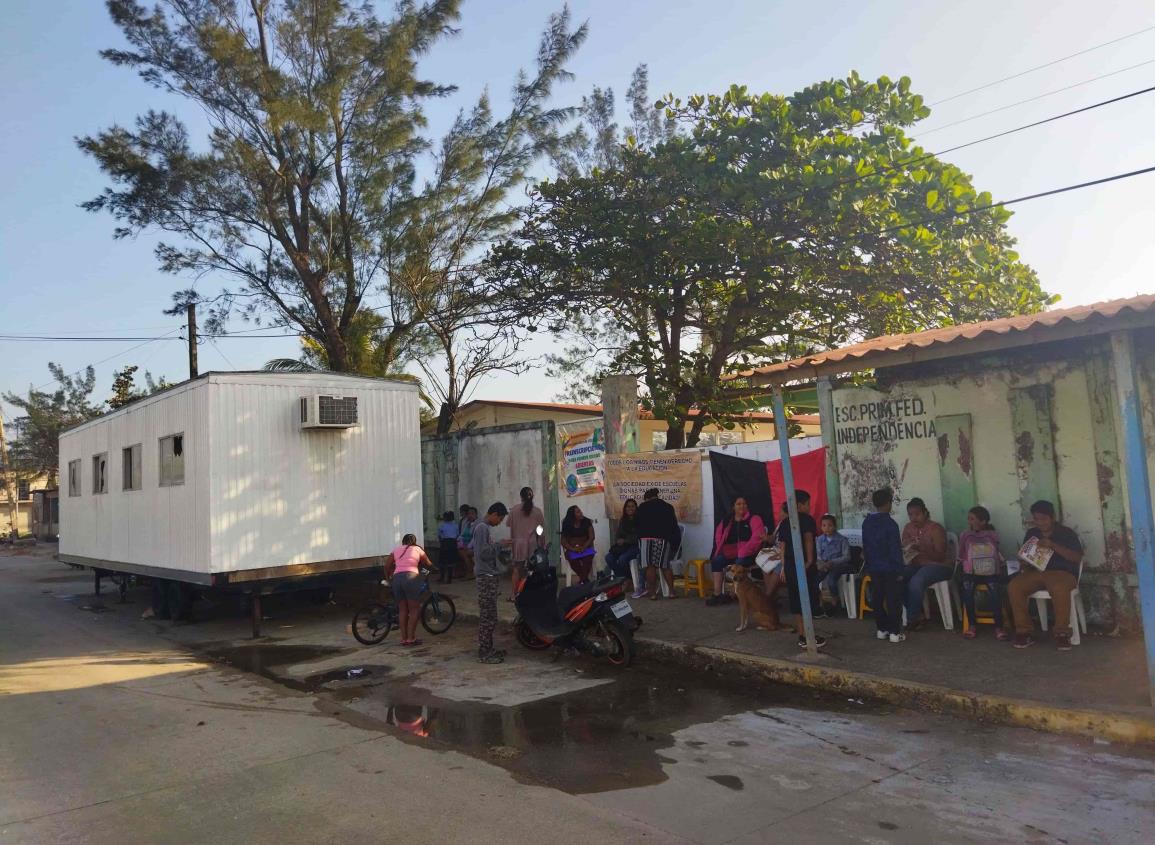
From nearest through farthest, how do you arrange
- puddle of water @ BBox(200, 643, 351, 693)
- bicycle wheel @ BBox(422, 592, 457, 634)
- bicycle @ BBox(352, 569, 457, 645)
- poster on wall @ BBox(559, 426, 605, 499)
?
1. puddle of water @ BBox(200, 643, 351, 693)
2. bicycle @ BBox(352, 569, 457, 645)
3. bicycle wheel @ BBox(422, 592, 457, 634)
4. poster on wall @ BBox(559, 426, 605, 499)

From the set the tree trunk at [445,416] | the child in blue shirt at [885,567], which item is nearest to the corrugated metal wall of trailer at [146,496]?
the tree trunk at [445,416]

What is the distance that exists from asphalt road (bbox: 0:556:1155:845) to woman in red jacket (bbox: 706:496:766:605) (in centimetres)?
230

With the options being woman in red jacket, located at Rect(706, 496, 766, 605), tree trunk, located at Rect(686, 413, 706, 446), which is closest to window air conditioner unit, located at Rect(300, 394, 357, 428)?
woman in red jacket, located at Rect(706, 496, 766, 605)

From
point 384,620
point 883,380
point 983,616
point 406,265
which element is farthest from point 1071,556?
point 406,265

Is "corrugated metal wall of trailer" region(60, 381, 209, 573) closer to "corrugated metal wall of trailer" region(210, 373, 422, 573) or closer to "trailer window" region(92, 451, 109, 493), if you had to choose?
"trailer window" region(92, 451, 109, 493)

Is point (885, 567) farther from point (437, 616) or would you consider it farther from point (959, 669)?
point (437, 616)

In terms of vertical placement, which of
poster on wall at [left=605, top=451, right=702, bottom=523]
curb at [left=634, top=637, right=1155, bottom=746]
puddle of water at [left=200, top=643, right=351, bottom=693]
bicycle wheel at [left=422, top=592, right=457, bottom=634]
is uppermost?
poster on wall at [left=605, top=451, right=702, bottom=523]

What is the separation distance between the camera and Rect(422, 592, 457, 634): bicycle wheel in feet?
37.0

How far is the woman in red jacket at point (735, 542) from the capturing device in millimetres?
10492

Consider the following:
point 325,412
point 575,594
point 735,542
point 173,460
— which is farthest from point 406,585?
Answer: point 173,460

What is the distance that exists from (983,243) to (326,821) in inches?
476

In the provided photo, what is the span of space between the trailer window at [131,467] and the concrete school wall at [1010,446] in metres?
11.2

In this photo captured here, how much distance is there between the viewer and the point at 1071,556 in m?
7.75

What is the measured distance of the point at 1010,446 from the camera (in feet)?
29.2
